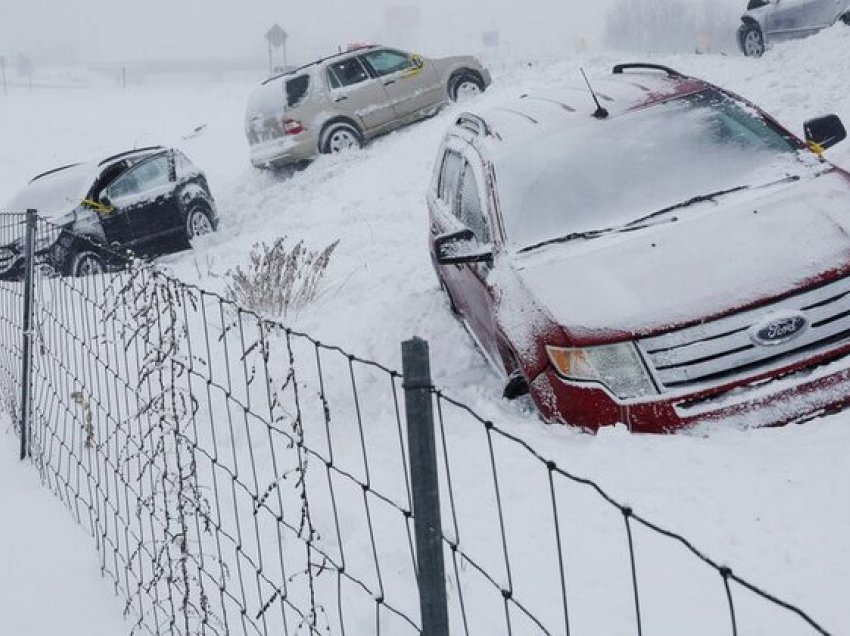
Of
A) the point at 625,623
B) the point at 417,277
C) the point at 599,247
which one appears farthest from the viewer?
the point at 417,277

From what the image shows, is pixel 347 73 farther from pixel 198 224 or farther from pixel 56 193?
pixel 56 193

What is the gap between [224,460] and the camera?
17.0ft

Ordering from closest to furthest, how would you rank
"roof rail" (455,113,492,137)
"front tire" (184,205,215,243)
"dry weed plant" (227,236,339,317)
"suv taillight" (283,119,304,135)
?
1. "roof rail" (455,113,492,137)
2. "dry weed plant" (227,236,339,317)
3. "front tire" (184,205,215,243)
4. "suv taillight" (283,119,304,135)

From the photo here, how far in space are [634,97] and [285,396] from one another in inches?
117

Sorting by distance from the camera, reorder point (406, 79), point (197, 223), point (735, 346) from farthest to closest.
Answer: point (406, 79), point (197, 223), point (735, 346)

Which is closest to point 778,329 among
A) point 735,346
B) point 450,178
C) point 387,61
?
point 735,346

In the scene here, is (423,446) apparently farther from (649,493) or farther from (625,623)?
(649,493)

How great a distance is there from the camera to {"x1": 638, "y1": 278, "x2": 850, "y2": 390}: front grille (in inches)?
153

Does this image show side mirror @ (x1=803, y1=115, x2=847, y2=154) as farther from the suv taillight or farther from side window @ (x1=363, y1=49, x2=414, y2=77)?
side window @ (x1=363, y1=49, x2=414, y2=77)

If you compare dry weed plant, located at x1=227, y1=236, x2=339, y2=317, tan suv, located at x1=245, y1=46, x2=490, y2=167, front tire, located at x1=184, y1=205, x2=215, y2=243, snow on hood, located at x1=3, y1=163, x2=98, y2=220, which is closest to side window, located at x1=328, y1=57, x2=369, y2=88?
tan suv, located at x1=245, y1=46, x2=490, y2=167

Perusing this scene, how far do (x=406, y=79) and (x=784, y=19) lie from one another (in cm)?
637

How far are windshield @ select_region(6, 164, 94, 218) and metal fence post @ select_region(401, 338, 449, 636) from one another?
36.4ft

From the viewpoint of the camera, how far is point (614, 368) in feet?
13.0

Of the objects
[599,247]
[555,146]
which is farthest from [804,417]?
[555,146]
